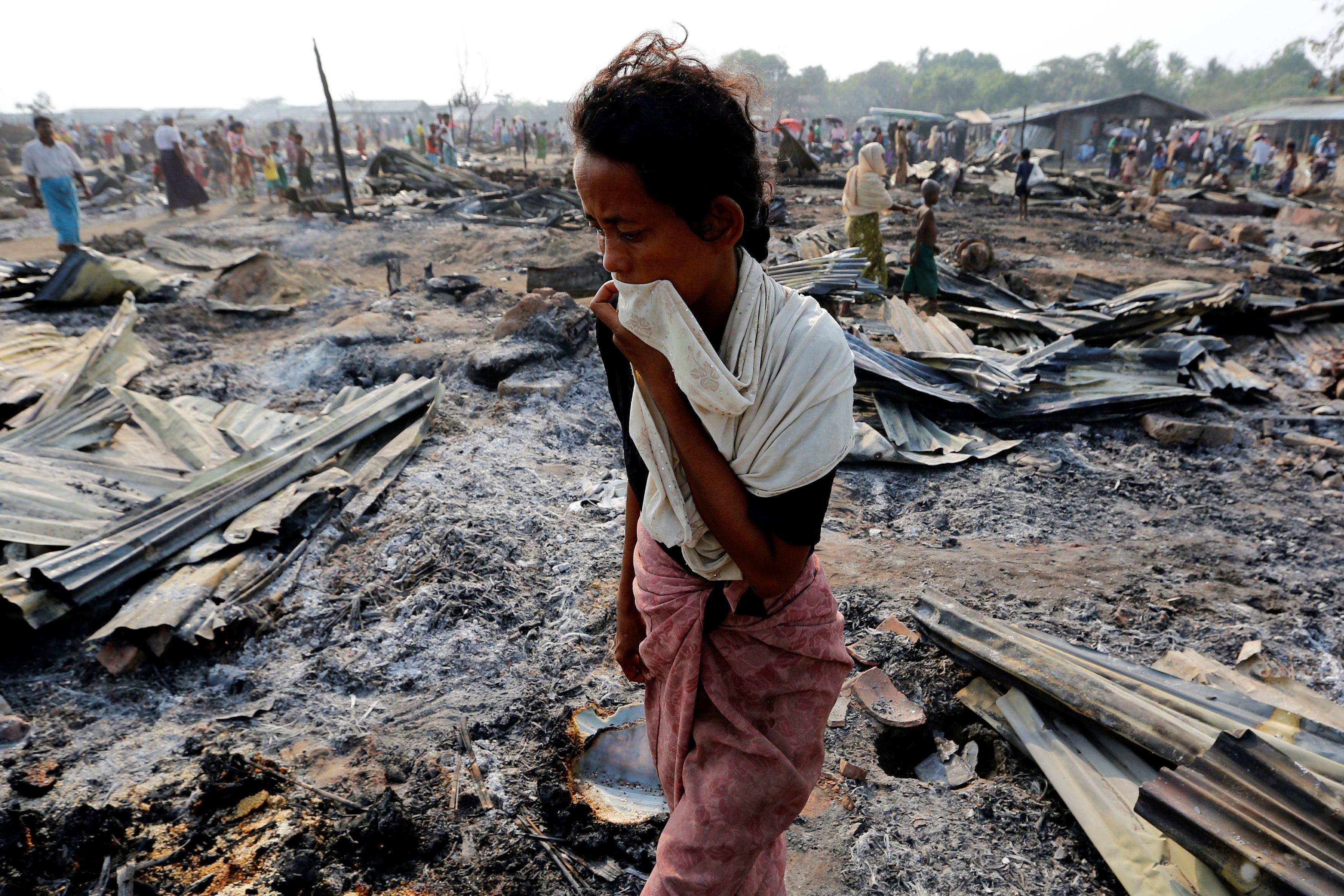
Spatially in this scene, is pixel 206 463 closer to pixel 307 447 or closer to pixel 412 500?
pixel 307 447

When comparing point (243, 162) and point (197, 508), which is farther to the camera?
point (243, 162)

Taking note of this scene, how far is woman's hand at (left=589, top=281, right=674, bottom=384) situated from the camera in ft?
3.61

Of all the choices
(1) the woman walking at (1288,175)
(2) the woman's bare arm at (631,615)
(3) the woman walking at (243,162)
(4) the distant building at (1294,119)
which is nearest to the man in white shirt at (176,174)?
(3) the woman walking at (243,162)

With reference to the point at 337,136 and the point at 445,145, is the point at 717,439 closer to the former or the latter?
the point at 337,136

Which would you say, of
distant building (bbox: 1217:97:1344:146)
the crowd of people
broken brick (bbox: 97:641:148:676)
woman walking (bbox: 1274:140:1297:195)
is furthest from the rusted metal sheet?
distant building (bbox: 1217:97:1344:146)

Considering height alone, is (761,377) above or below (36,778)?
above

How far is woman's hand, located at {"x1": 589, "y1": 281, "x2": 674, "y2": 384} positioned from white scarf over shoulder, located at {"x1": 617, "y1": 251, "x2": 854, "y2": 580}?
1 centimetres

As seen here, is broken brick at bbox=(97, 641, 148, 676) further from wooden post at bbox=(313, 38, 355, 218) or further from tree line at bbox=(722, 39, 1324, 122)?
tree line at bbox=(722, 39, 1324, 122)

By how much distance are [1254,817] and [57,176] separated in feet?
41.5

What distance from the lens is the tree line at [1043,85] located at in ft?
176

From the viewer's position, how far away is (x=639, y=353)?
112cm

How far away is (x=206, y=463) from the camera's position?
4.08m

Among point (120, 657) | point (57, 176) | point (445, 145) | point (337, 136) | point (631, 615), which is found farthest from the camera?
point (445, 145)

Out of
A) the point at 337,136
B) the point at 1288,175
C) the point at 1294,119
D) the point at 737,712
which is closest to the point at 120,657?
the point at 737,712
